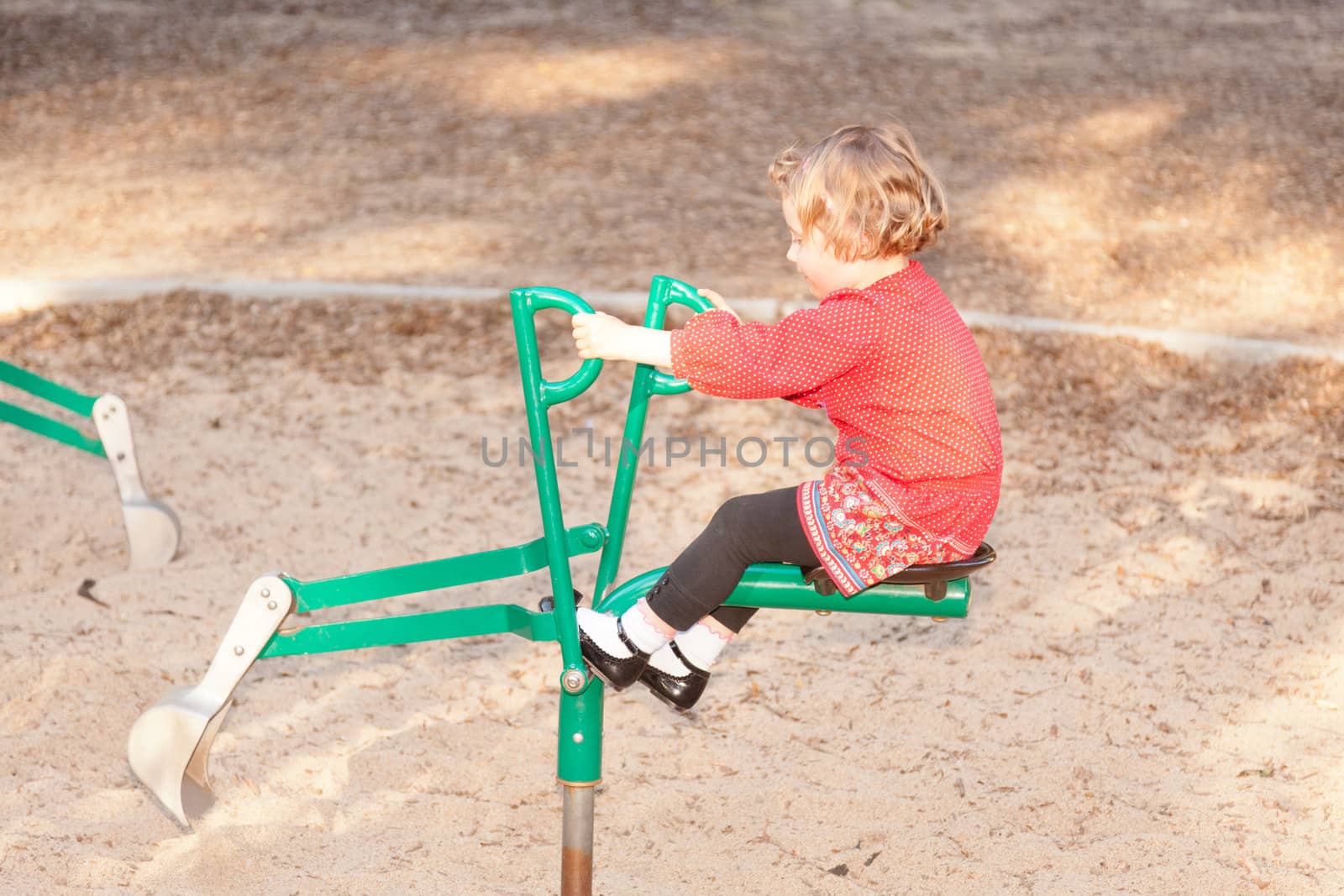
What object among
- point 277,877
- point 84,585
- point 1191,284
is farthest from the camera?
point 1191,284

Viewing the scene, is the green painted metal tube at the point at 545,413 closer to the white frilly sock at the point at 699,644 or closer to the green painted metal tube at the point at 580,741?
the green painted metal tube at the point at 580,741

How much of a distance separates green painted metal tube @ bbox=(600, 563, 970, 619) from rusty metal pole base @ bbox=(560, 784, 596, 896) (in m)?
0.41

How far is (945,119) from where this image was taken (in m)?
7.52

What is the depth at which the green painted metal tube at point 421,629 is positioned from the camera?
7.56 ft

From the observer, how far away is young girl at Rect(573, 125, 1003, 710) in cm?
206

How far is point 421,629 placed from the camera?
236 cm

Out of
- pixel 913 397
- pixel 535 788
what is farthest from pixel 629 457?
pixel 535 788

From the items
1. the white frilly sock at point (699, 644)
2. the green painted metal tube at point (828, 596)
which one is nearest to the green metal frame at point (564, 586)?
the green painted metal tube at point (828, 596)

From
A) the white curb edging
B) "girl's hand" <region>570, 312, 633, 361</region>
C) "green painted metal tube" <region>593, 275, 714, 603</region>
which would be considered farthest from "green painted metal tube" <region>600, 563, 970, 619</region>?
the white curb edging

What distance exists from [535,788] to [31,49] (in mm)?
7611

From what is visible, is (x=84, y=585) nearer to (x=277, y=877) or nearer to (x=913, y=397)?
(x=277, y=877)

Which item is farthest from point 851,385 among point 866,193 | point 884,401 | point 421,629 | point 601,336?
point 421,629

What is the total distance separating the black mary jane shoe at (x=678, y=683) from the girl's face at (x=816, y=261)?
2.26ft

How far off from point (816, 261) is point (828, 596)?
1.80 feet
